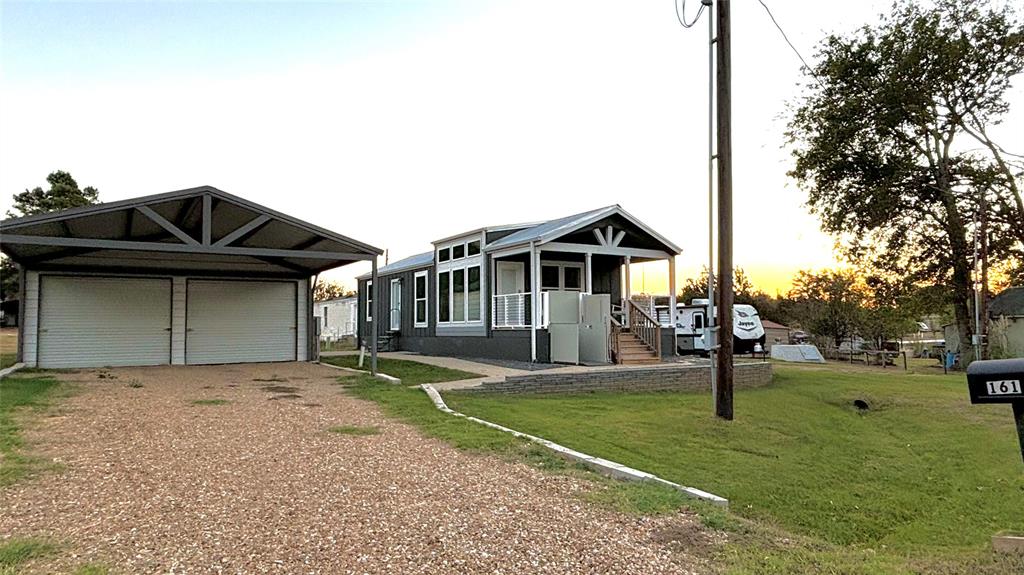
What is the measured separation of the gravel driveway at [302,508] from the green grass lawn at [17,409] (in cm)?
21

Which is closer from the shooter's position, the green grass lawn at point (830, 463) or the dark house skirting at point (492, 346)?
the green grass lawn at point (830, 463)

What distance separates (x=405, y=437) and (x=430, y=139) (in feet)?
38.2

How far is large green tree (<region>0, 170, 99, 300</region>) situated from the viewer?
3841 centimetres

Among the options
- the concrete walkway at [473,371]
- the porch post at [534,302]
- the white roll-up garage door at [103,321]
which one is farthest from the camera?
the porch post at [534,302]

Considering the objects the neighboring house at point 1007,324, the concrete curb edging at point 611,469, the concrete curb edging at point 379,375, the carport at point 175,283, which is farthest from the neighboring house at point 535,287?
the neighboring house at point 1007,324

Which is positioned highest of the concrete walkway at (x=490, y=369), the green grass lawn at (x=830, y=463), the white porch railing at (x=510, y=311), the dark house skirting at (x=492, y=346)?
the white porch railing at (x=510, y=311)

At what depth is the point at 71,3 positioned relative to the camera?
11.2 m

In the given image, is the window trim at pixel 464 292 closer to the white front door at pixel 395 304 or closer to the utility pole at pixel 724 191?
the white front door at pixel 395 304

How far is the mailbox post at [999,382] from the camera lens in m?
2.81

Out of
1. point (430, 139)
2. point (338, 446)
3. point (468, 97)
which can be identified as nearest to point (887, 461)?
point (338, 446)

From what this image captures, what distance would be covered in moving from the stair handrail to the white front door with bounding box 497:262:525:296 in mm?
3116

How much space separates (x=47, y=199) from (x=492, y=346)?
35929 mm

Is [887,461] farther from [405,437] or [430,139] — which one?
[430,139]

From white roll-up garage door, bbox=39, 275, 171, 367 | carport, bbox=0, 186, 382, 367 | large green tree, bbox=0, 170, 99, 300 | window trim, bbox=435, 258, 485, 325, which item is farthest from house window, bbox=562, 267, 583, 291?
large green tree, bbox=0, 170, 99, 300
